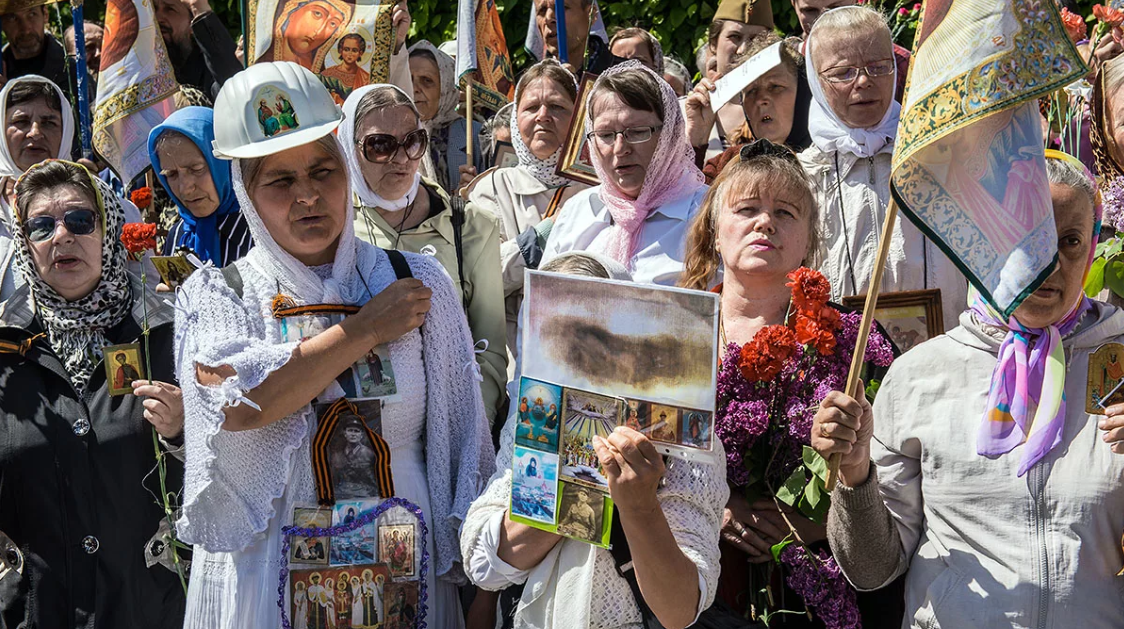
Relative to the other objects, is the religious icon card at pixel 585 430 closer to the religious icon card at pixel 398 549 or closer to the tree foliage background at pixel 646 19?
the religious icon card at pixel 398 549

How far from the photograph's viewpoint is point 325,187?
3.61 meters

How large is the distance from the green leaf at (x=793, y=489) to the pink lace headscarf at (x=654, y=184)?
134 centimetres

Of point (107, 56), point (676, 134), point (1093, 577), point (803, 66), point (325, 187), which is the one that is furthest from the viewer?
point (107, 56)

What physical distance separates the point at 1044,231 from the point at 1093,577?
0.85m

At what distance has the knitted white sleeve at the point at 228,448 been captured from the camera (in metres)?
3.50

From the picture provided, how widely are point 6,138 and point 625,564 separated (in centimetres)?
447

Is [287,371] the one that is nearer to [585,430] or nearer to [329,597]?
[329,597]

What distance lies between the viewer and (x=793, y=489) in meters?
3.48

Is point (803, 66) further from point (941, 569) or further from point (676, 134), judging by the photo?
point (941, 569)

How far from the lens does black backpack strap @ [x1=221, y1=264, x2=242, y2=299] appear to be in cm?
359

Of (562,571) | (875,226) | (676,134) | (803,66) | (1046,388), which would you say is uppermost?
(803,66)

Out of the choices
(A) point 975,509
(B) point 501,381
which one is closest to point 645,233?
(B) point 501,381

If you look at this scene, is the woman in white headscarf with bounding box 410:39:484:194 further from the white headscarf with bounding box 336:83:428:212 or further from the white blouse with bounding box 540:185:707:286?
the white blouse with bounding box 540:185:707:286

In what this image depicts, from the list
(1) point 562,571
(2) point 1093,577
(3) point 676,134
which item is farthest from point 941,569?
(3) point 676,134
